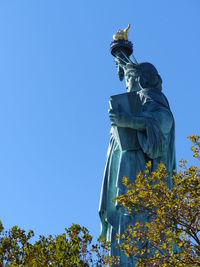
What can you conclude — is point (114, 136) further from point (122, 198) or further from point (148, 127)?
point (122, 198)

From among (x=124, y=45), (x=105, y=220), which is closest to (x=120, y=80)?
(x=124, y=45)

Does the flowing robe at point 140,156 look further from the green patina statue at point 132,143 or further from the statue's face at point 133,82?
the statue's face at point 133,82

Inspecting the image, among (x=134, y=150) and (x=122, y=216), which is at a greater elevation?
(x=134, y=150)

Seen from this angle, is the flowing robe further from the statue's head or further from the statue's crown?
the statue's crown

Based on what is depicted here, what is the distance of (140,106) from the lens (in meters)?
14.7

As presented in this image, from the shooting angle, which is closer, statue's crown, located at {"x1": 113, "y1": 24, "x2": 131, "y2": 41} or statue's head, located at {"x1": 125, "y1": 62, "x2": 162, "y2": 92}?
statue's head, located at {"x1": 125, "y1": 62, "x2": 162, "y2": 92}

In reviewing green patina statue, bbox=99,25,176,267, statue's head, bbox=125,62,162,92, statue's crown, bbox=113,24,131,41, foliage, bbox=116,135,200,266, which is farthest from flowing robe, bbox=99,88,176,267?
foliage, bbox=116,135,200,266

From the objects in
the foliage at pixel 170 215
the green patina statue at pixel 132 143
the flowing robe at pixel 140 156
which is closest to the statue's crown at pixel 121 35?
the green patina statue at pixel 132 143

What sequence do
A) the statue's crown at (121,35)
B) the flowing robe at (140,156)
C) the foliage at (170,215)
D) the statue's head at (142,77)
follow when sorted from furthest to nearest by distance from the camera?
the statue's crown at (121,35)
the statue's head at (142,77)
the flowing robe at (140,156)
the foliage at (170,215)

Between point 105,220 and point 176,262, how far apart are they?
15.4 ft

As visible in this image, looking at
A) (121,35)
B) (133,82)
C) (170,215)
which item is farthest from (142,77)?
(170,215)

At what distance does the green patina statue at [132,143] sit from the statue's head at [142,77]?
26 millimetres

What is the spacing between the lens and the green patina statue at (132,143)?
13719 millimetres

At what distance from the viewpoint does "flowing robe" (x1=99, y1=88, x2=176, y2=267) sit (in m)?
13.6
